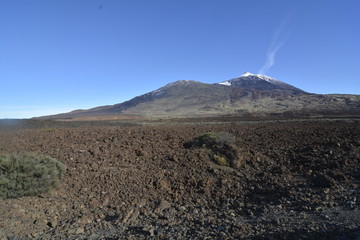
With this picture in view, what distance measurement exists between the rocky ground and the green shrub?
19 centimetres

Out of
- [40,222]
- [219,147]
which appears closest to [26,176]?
[40,222]

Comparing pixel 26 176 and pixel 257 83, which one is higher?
pixel 257 83

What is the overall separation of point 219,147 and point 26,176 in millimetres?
5820

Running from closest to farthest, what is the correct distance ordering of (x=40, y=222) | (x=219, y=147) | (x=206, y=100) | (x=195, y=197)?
(x=40, y=222) < (x=195, y=197) < (x=219, y=147) < (x=206, y=100)

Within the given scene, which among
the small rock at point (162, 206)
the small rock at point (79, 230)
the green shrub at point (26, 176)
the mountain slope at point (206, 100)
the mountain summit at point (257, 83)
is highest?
the mountain summit at point (257, 83)

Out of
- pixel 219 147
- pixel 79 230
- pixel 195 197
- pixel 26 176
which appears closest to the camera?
pixel 79 230

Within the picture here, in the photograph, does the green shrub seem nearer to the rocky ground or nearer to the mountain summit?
the rocky ground

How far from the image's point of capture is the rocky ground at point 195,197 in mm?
4375

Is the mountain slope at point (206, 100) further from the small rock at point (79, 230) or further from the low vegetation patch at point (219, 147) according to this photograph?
the small rock at point (79, 230)

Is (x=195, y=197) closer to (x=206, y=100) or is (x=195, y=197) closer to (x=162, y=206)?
(x=162, y=206)

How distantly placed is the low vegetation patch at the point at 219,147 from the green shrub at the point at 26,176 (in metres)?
4.64

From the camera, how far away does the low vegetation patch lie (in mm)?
7979

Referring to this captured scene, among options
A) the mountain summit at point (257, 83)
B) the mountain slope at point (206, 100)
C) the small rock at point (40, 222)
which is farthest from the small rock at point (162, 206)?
the mountain summit at point (257, 83)

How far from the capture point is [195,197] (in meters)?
5.89
